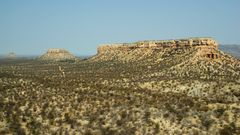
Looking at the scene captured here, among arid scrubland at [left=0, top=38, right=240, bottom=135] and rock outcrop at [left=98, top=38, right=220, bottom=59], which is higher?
rock outcrop at [left=98, top=38, right=220, bottom=59]

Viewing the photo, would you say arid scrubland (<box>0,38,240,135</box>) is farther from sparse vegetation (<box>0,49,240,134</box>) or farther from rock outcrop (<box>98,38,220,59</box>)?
rock outcrop (<box>98,38,220,59</box>)

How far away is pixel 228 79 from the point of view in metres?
83.5

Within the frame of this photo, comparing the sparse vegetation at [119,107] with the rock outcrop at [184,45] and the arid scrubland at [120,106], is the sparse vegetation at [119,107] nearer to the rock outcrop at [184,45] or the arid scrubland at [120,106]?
the arid scrubland at [120,106]

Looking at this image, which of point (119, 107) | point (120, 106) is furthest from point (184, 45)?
point (119, 107)

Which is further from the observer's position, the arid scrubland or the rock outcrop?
the rock outcrop

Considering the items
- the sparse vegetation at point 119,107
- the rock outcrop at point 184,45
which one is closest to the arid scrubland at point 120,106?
the sparse vegetation at point 119,107

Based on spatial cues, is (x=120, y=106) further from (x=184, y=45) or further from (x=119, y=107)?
(x=184, y=45)

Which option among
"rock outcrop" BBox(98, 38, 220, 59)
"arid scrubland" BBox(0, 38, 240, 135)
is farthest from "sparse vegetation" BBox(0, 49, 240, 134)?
"rock outcrop" BBox(98, 38, 220, 59)

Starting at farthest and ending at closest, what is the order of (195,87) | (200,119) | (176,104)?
1. (195,87)
2. (176,104)
3. (200,119)

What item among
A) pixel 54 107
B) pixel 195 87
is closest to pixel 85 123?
pixel 54 107

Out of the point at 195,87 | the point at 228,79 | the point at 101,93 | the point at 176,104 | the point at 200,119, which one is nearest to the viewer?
the point at 200,119

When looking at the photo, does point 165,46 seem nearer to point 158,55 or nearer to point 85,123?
point 158,55

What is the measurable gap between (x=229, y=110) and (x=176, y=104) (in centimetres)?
680

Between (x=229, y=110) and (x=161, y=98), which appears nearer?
(x=229, y=110)
